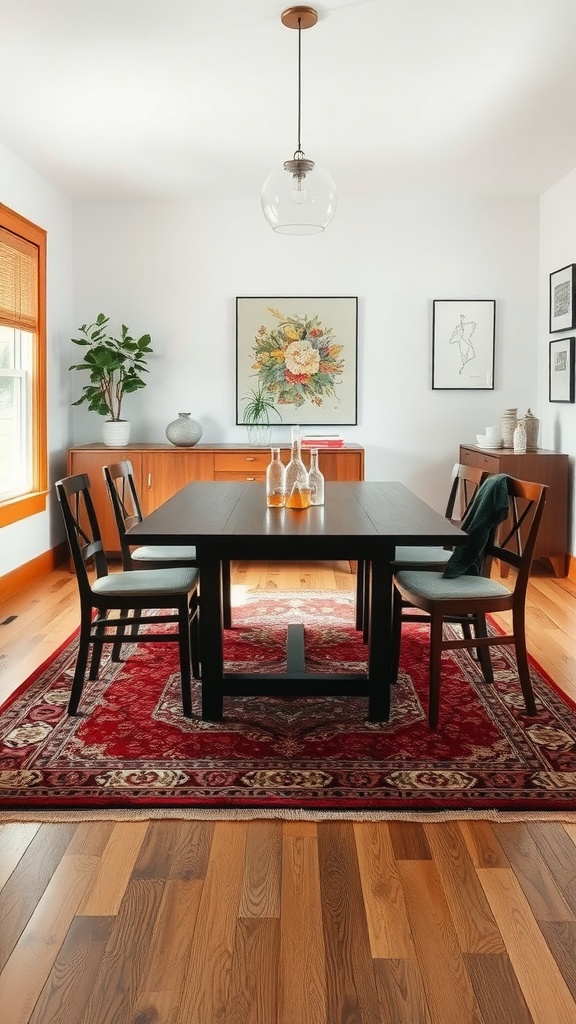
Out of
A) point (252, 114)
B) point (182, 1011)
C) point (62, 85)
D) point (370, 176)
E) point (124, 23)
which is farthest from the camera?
point (370, 176)

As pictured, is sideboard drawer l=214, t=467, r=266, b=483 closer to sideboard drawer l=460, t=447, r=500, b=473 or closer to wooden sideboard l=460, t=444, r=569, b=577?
sideboard drawer l=460, t=447, r=500, b=473

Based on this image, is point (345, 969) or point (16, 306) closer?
point (345, 969)

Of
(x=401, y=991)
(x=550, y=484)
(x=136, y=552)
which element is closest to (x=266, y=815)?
(x=401, y=991)

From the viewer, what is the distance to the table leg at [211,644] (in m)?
3.08

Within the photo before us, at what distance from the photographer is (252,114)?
4.55 metres

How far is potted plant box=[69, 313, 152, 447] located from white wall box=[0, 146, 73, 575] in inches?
5.5

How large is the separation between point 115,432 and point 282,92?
2.75m

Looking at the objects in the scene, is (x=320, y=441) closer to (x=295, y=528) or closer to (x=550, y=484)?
(x=550, y=484)

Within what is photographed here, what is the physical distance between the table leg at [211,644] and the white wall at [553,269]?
3.32 m

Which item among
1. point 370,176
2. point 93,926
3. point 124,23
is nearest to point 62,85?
Answer: point 124,23

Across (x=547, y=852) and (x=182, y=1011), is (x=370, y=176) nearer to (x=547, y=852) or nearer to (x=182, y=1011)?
(x=547, y=852)

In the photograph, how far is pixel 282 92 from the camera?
13.9 feet

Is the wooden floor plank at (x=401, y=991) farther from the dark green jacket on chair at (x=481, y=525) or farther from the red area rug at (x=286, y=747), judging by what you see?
the dark green jacket on chair at (x=481, y=525)

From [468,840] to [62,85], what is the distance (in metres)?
3.70
